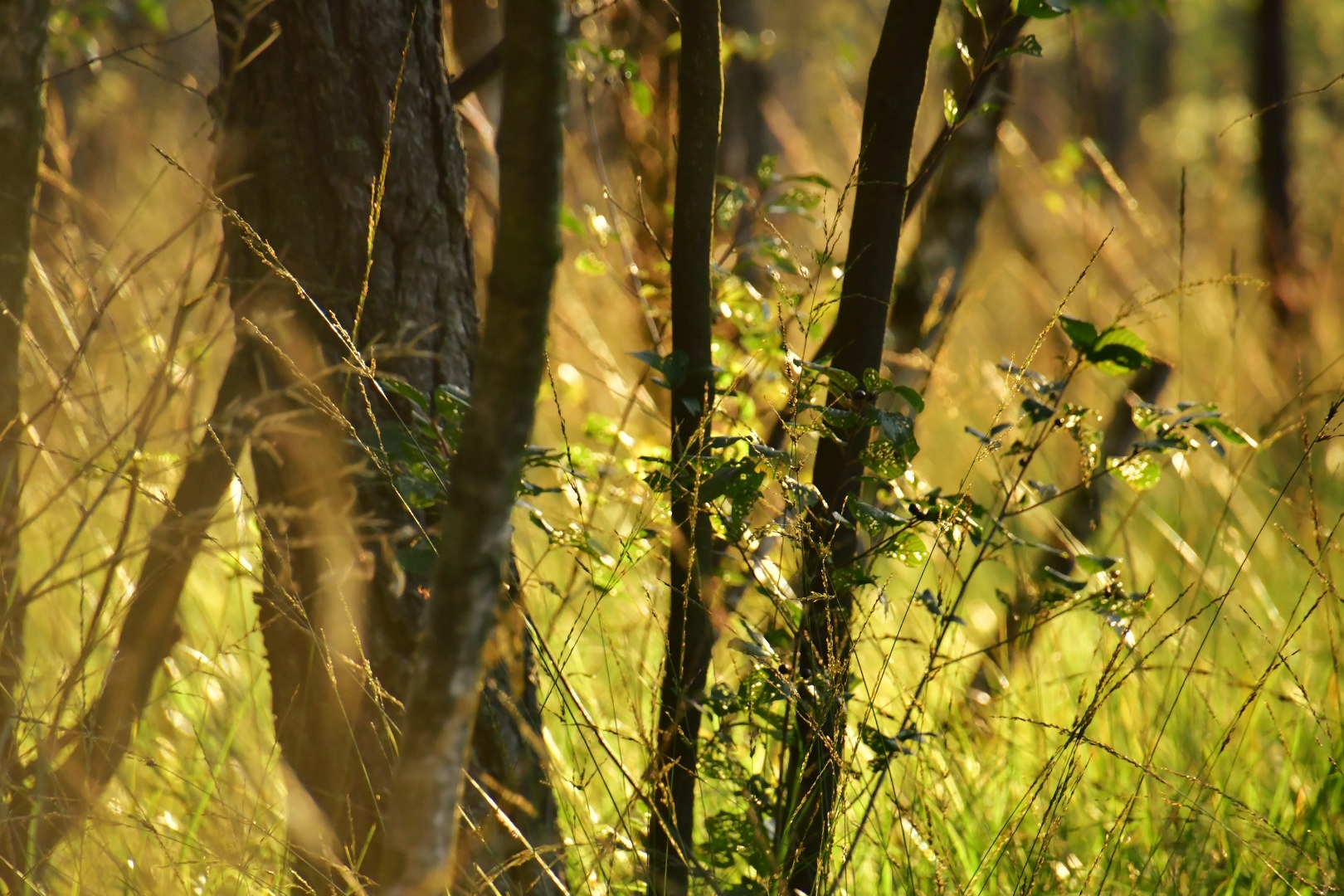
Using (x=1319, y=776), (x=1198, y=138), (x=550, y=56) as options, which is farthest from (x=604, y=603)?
(x=1198, y=138)

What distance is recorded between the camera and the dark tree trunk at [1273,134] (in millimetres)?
4664

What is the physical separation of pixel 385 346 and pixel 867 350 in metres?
0.65

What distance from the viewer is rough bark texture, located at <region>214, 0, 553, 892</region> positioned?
53.9 inches

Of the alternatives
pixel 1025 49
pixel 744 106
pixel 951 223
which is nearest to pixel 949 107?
pixel 1025 49

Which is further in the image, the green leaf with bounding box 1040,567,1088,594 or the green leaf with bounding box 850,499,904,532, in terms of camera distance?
the green leaf with bounding box 1040,567,1088,594

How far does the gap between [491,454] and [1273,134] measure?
5210 millimetres

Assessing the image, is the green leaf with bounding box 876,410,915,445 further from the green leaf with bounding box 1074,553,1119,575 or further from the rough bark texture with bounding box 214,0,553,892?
the rough bark texture with bounding box 214,0,553,892

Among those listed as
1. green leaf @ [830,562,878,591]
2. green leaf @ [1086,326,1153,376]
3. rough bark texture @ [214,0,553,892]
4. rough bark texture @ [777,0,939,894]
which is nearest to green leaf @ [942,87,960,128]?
rough bark texture @ [777,0,939,894]

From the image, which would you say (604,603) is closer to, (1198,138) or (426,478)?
(426,478)

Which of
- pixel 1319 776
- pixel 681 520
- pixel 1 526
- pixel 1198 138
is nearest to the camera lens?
pixel 681 520

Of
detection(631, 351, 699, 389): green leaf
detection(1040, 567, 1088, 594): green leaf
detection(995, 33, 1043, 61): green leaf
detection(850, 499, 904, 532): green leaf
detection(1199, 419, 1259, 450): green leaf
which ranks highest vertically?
detection(995, 33, 1043, 61): green leaf

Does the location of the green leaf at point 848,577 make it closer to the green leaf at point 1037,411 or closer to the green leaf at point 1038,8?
the green leaf at point 1037,411

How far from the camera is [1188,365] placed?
4457mm

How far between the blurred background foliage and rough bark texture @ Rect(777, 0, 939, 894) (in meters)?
0.05
